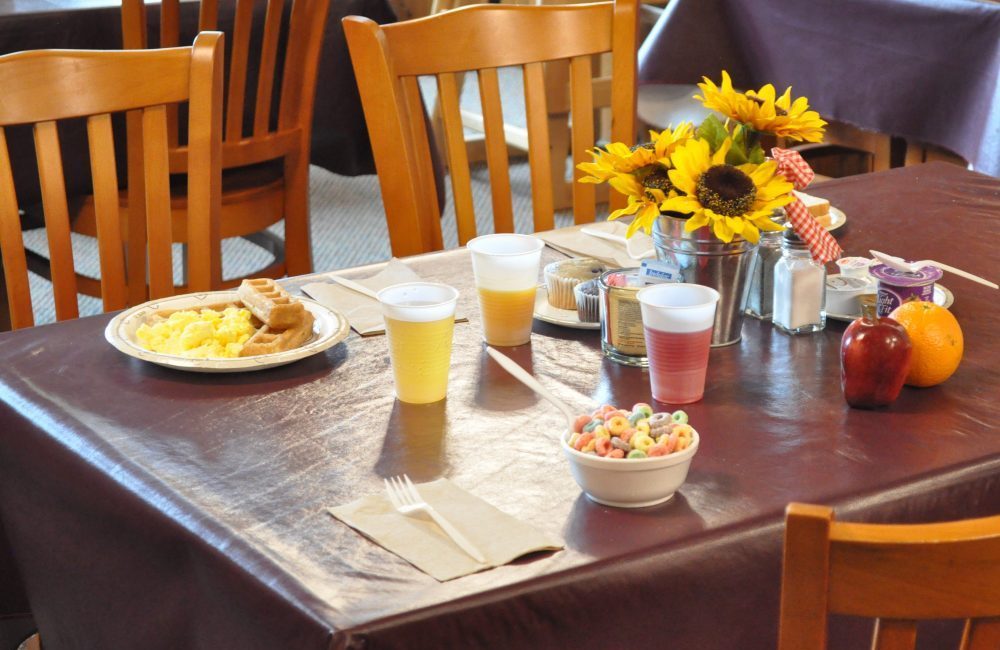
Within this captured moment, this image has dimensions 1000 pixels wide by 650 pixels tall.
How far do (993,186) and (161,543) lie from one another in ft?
4.18

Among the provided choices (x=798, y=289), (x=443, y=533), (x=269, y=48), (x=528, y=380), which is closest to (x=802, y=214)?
(x=798, y=289)

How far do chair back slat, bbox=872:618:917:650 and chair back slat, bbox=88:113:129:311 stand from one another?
46.9 inches

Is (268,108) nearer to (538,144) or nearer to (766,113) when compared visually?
(538,144)

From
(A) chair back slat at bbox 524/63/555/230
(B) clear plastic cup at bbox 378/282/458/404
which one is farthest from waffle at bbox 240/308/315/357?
(A) chair back slat at bbox 524/63/555/230

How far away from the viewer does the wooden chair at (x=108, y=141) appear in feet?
5.19

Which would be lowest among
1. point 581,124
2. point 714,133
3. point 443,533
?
point 443,533

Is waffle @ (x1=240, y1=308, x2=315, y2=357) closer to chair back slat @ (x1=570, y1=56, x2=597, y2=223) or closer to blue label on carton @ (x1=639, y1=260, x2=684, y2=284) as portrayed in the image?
blue label on carton @ (x1=639, y1=260, x2=684, y2=284)

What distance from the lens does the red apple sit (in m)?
1.10

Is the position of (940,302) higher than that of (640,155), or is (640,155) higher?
(640,155)

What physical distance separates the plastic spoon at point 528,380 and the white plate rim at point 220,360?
0.54ft

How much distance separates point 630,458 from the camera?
928 mm

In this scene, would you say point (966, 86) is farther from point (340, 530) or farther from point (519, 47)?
point (340, 530)

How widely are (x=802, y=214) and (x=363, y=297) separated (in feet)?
1.58

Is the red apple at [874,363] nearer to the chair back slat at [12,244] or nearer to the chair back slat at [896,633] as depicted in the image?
the chair back slat at [896,633]
